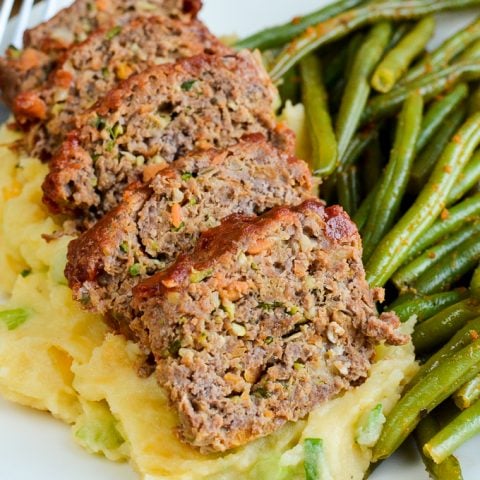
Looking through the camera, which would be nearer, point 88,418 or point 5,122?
point 88,418

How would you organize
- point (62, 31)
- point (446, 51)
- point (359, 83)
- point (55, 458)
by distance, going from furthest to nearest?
point (446, 51) < point (359, 83) < point (62, 31) < point (55, 458)

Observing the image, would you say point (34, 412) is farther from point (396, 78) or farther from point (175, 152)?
point (396, 78)

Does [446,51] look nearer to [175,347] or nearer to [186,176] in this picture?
[186,176]

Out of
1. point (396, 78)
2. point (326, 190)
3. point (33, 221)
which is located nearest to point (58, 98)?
point (33, 221)

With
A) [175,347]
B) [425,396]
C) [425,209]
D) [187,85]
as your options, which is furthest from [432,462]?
[187,85]

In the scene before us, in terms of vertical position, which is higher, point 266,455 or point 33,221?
point 266,455

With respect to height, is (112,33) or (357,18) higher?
(357,18)
